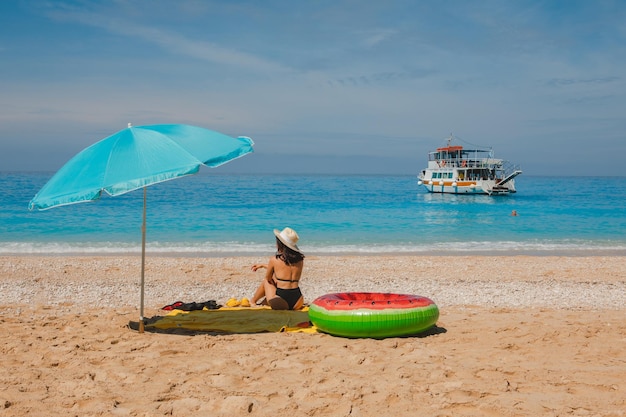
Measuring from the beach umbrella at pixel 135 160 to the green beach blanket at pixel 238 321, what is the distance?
2290mm

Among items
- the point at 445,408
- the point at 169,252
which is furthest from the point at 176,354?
the point at 169,252

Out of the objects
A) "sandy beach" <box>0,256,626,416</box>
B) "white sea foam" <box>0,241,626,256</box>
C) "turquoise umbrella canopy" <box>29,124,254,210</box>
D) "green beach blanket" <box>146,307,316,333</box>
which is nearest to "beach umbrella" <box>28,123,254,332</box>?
"turquoise umbrella canopy" <box>29,124,254,210</box>

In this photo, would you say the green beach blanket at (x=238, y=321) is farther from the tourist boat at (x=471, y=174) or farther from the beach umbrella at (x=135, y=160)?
the tourist boat at (x=471, y=174)

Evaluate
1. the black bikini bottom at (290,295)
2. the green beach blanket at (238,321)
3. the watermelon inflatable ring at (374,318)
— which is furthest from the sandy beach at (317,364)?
the black bikini bottom at (290,295)

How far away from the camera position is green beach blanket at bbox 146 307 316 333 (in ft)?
21.5

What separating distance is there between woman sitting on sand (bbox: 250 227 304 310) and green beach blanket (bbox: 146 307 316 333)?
142mm

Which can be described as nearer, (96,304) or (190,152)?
(190,152)

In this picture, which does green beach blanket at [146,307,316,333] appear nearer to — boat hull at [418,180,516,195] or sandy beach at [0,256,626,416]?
sandy beach at [0,256,626,416]

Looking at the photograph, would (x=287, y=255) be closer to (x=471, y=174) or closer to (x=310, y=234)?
(x=310, y=234)

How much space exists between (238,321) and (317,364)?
6.58 ft

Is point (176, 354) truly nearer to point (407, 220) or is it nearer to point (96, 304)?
point (96, 304)

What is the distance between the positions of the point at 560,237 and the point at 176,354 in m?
20.6

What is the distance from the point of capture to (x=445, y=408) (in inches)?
161

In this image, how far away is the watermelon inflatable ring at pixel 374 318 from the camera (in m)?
6.01
